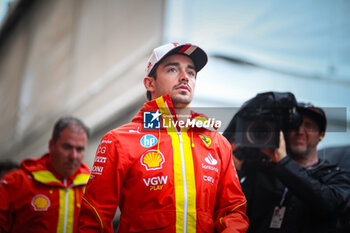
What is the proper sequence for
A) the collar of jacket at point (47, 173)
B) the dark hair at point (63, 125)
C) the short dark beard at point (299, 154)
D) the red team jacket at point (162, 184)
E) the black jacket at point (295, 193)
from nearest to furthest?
the red team jacket at point (162, 184), the black jacket at point (295, 193), the short dark beard at point (299, 154), the collar of jacket at point (47, 173), the dark hair at point (63, 125)

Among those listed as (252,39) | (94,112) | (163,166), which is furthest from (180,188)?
(94,112)

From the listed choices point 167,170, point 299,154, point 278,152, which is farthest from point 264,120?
point 167,170

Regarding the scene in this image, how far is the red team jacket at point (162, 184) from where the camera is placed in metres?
1.61

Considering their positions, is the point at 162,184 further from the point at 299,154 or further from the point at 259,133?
the point at 299,154

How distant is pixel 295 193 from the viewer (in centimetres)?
221

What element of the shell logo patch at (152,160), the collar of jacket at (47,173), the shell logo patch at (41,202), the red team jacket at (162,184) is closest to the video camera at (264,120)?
the red team jacket at (162,184)

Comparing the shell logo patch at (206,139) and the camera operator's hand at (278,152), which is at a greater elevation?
the shell logo patch at (206,139)

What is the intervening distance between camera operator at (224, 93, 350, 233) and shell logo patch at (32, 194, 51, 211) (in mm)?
1262

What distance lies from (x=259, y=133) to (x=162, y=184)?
0.81 meters

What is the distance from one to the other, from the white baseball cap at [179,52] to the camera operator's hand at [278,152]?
26.7 inches

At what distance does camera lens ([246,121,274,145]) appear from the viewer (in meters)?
2.22

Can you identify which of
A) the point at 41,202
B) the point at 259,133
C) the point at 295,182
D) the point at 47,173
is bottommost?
the point at 41,202

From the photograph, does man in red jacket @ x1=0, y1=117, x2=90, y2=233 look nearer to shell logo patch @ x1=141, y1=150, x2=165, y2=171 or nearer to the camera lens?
shell logo patch @ x1=141, y1=150, x2=165, y2=171

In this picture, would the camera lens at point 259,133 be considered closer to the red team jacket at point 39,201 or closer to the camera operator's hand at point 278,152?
the camera operator's hand at point 278,152
